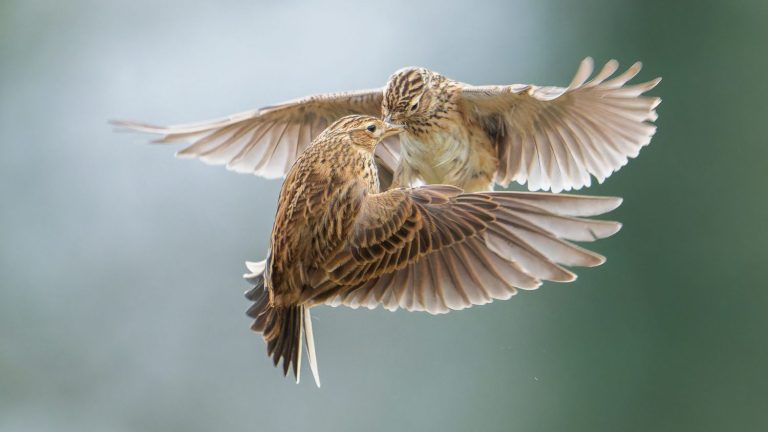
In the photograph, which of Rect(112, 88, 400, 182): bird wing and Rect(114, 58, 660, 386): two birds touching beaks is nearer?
Rect(114, 58, 660, 386): two birds touching beaks

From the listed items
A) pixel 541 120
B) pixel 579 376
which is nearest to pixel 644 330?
pixel 579 376

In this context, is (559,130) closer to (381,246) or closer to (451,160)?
(451,160)

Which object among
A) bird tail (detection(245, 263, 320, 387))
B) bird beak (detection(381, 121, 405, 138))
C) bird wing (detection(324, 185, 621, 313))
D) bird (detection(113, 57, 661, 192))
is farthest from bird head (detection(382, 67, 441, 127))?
bird tail (detection(245, 263, 320, 387))

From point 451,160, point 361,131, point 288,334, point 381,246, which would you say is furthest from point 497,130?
point 288,334

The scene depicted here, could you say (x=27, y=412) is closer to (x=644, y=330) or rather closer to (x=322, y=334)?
(x=322, y=334)

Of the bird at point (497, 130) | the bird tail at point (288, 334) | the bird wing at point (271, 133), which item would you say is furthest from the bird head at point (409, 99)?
the bird tail at point (288, 334)

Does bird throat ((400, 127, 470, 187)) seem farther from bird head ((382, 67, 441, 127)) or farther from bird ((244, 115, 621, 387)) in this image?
bird ((244, 115, 621, 387))

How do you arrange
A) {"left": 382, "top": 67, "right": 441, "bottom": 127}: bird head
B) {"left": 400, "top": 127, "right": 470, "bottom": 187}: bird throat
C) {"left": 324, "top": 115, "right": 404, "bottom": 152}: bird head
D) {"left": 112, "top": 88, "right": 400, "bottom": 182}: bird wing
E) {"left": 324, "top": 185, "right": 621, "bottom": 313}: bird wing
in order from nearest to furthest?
{"left": 324, "top": 185, "right": 621, "bottom": 313}: bird wing → {"left": 324, "top": 115, "right": 404, "bottom": 152}: bird head → {"left": 382, "top": 67, "right": 441, "bottom": 127}: bird head → {"left": 400, "top": 127, "right": 470, "bottom": 187}: bird throat → {"left": 112, "top": 88, "right": 400, "bottom": 182}: bird wing

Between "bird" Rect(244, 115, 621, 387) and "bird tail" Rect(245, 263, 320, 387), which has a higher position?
"bird" Rect(244, 115, 621, 387)

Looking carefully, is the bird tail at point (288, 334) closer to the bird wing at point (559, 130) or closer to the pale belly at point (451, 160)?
the pale belly at point (451, 160)
